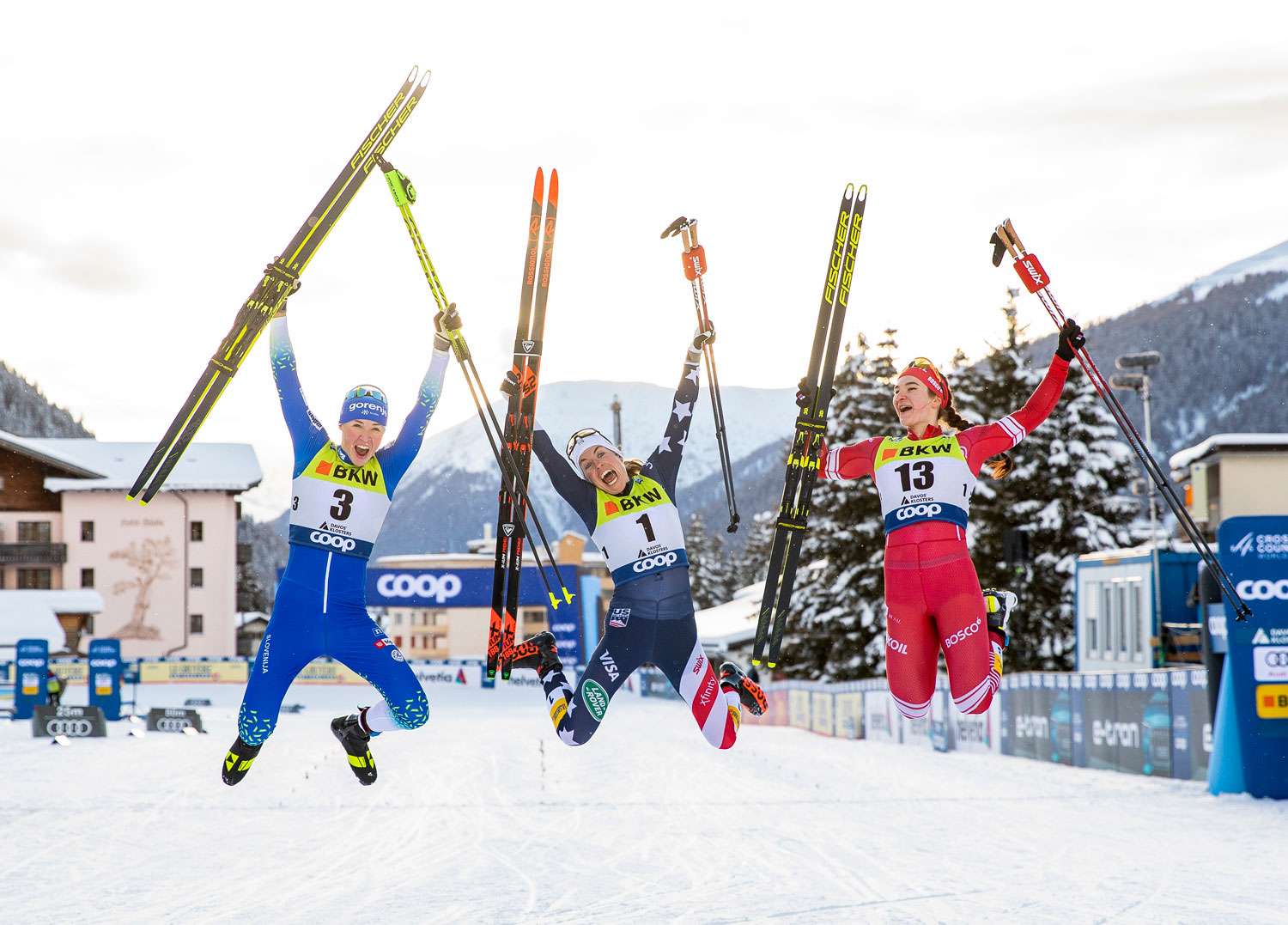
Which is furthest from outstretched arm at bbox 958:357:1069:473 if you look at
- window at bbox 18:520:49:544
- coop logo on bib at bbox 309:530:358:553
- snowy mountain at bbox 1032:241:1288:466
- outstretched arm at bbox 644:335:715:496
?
snowy mountain at bbox 1032:241:1288:466

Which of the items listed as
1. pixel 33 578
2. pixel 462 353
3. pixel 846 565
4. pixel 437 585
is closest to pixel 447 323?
pixel 462 353

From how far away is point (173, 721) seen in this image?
1673 inches

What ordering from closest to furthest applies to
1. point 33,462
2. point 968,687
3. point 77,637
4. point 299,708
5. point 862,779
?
point 968,687, point 862,779, point 299,708, point 33,462, point 77,637

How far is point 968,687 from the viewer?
740 centimetres

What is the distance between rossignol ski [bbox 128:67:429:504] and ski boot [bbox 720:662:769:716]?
3270 mm

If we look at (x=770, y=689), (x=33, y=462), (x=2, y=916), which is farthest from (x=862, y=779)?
(x=33, y=462)

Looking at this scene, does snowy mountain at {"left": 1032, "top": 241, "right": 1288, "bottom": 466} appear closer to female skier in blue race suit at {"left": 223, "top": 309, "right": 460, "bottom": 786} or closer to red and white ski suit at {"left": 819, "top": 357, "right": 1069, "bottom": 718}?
red and white ski suit at {"left": 819, "top": 357, "right": 1069, "bottom": 718}

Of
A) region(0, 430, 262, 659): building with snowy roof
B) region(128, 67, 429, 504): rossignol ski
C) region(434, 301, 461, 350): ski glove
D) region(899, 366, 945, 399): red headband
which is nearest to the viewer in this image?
region(128, 67, 429, 504): rossignol ski

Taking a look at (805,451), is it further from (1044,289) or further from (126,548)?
(126,548)

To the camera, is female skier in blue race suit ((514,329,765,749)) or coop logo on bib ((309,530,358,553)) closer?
coop logo on bib ((309,530,358,553))

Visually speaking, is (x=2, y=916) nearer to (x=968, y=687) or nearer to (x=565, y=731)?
(x=565, y=731)

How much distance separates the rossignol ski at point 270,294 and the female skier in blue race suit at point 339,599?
0.84 meters

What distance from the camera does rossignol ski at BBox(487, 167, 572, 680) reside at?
6.29 metres

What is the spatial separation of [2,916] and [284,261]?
48.3 feet
